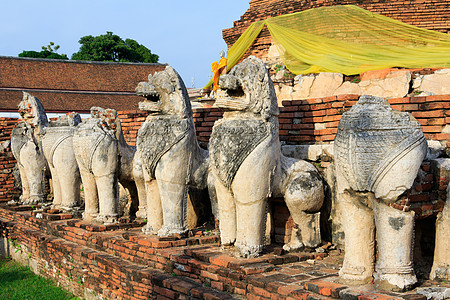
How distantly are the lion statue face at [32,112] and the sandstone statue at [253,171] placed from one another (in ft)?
17.3

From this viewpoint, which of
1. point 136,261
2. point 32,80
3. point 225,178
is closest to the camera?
point 225,178

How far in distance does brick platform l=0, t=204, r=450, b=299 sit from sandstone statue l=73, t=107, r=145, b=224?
0.35 metres

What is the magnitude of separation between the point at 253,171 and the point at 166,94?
68.5 inches

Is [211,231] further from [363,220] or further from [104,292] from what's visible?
[363,220]

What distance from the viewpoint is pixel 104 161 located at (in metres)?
7.11

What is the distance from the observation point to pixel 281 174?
5.18m

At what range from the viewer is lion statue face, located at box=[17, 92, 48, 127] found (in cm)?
945

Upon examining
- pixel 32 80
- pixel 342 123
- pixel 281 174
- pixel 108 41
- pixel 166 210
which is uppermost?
pixel 108 41

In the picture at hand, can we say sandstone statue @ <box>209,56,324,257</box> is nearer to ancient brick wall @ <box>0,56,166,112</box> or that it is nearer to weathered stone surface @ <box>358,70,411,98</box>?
weathered stone surface @ <box>358,70,411,98</box>

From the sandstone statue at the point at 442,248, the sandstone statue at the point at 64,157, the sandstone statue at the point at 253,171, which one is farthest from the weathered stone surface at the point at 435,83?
the sandstone statue at the point at 64,157

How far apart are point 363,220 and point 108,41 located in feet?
109

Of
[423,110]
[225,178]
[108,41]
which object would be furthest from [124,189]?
[108,41]

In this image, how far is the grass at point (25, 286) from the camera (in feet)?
23.5

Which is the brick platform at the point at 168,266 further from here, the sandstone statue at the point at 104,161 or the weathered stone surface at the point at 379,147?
the weathered stone surface at the point at 379,147
